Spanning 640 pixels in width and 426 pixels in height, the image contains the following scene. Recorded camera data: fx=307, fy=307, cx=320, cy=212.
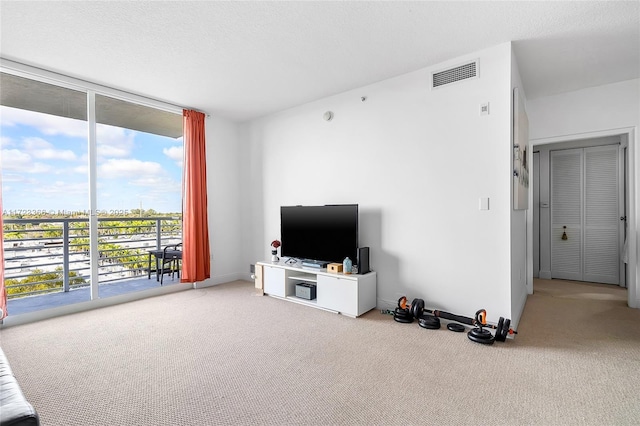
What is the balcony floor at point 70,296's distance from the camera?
11.5ft

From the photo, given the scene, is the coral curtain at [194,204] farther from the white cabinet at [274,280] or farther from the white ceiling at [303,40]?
the white cabinet at [274,280]

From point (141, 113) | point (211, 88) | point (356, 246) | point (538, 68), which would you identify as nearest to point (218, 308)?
point (356, 246)

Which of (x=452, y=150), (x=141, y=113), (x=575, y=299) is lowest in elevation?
(x=575, y=299)

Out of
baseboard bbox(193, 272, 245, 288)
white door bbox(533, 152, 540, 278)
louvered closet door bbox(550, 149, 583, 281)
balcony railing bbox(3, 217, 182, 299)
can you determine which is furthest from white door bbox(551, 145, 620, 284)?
balcony railing bbox(3, 217, 182, 299)

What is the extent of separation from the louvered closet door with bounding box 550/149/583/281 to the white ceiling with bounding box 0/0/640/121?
1.61 m

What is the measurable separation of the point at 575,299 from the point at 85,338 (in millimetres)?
5400

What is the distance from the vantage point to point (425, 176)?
323 centimetres

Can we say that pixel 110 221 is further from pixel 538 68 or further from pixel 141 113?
pixel 538 68

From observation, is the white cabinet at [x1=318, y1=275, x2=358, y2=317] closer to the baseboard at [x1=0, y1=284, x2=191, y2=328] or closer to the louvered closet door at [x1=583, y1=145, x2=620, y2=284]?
the baseboard at [x1=0, y1=284, x2=191, y2=328]

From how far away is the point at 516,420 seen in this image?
1.60 meters

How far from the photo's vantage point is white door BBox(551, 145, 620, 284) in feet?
14.8

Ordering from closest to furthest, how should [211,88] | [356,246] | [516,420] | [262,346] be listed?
[516,420], [262,346], [356,246], [211,88]

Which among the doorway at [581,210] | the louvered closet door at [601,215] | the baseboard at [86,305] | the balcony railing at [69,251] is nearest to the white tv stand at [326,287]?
the baseboard at [86,305]

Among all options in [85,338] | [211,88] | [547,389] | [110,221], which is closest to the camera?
[547,389]
